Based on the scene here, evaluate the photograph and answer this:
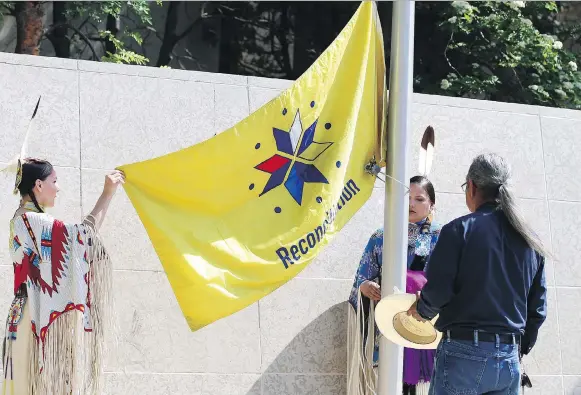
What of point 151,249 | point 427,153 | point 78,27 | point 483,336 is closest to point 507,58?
point 427,153

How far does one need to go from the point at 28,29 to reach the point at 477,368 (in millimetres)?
4426

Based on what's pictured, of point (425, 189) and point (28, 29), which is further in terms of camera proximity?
point (28, 29)

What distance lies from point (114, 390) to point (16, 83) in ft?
5.85

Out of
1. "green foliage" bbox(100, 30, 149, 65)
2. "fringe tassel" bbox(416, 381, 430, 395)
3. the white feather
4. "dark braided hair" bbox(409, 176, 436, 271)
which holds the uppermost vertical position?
"green foliage" bbox(100, 30, 149, 65)

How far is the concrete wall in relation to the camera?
5.48 meters

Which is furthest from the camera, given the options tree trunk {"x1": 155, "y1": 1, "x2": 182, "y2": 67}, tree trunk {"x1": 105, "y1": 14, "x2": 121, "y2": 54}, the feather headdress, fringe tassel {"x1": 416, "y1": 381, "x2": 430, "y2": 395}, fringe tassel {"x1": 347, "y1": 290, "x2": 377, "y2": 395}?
tree trunk {"x1": 155, "y1": 1, "x2": 182, "y2": 67}

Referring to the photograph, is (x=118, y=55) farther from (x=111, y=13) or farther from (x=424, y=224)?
(x=424, y=224)

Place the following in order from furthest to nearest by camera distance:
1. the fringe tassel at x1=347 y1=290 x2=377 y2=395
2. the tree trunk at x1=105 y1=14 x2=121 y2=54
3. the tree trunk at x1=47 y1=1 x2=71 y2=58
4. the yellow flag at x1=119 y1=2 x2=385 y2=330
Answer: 1. the tree trunk at x1=105 y1=14 x2=121 y2=54
2. the tree trunk at x1=47 y1=1 x2=71 y2=58
3. the fringe tassel at x1=347 y1=290 x2=377 y2=395
4. the yellow flag at x1=119 y1=2 x2=385 y2=330

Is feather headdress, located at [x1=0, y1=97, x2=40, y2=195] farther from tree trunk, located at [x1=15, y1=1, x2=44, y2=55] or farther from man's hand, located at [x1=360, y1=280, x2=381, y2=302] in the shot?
tree trunk, located at [x1=15, y1=1, x2=44, y2=55]

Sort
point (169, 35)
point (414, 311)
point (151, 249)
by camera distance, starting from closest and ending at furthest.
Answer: point (414, 311)
point (151, 249)
point (169, 35)

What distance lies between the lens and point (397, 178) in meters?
4.65

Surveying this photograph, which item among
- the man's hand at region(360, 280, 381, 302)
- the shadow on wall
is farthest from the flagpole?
the shadow on wall

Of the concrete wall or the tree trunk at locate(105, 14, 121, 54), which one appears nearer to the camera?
the concrete wall

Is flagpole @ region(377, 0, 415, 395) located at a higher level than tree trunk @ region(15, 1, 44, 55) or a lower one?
lower
